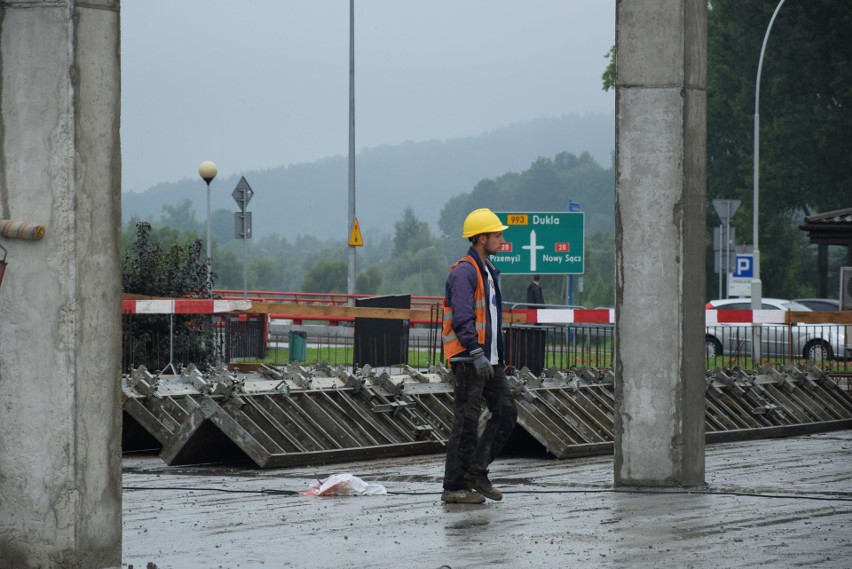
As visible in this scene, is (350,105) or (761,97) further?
(761,97)

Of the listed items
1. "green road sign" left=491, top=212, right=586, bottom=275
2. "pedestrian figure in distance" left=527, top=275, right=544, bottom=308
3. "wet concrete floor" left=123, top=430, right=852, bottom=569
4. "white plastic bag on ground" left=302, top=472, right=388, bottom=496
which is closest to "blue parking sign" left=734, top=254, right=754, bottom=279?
"pedestrian figure in distance" left=527, top=275, right=544, bottom=308

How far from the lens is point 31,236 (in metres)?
7.00

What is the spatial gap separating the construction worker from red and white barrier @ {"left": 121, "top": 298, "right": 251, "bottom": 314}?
9.36 m

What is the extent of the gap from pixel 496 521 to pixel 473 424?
1.25 m

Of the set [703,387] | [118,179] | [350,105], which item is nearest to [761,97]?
[350,105]

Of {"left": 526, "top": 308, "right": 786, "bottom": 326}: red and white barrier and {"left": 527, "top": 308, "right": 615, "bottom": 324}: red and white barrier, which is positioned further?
{"left": 526, "top": 308, "right": 786, "bottom": 326}: red and white barrier

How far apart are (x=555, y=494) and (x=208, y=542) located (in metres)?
2.97

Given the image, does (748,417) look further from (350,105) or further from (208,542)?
(350,105)

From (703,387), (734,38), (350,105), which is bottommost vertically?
(703,387)

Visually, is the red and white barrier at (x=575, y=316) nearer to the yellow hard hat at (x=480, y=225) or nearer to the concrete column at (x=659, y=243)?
the concrete column at (x=659, y=243)

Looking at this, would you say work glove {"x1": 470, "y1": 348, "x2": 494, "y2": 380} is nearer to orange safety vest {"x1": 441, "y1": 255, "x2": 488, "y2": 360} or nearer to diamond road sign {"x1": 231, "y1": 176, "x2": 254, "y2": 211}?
orange safety vest {"x1": 441, "y1": 255, "x2": 488, "y2": 360}

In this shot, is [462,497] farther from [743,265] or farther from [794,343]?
[743,265]

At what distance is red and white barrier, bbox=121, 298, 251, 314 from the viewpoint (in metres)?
19.4

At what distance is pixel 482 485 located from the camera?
1030 cm
